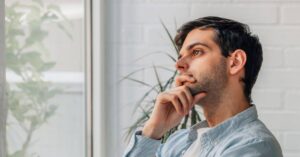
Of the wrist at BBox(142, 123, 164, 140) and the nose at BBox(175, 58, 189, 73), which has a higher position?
the nose at BBox(175, 58, 189, 73)

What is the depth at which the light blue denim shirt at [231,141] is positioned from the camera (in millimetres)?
1177

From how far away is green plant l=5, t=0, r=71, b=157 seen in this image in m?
1.43

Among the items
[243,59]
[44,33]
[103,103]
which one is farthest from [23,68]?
[243,59]

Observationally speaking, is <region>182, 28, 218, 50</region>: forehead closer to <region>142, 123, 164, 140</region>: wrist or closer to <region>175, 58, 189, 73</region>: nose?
<region>175, 58, 189, 73</region>: nose

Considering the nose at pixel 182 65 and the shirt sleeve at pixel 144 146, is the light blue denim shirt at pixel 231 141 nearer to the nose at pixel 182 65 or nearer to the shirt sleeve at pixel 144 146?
the shirt sleeve at pixel 144 146

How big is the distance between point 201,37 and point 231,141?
0.26 meters

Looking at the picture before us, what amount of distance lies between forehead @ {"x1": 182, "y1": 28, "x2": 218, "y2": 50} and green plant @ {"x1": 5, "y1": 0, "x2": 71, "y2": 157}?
18.5 inches

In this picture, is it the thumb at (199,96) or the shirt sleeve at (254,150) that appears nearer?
the shirt sleeve at (254,150)

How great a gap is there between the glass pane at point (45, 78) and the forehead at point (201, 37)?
472mm

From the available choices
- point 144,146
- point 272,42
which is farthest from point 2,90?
point 272,42

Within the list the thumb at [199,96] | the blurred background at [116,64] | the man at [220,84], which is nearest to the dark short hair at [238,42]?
the man at [220,84]

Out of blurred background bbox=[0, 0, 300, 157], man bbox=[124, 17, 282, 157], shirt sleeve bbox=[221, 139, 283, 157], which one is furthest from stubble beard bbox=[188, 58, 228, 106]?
blurred background bbox=[0, 0, 300, 157]

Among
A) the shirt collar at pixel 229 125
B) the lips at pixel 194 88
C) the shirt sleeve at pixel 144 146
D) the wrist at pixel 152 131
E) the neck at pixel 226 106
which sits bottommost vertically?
the shirt sleeve at pixel 144 146

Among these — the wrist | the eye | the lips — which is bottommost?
the wrist
